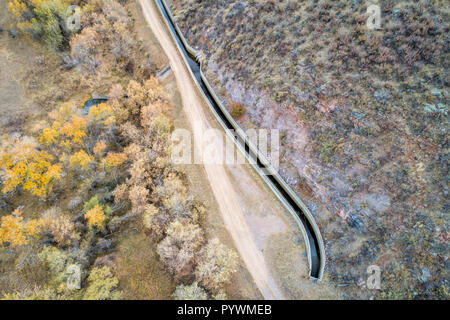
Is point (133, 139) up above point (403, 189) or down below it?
above

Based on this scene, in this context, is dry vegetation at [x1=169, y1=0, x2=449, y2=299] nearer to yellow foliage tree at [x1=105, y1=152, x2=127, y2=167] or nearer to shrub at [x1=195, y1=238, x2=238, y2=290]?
shrub at [x1=195, y1=238, x2=238, y2=290]

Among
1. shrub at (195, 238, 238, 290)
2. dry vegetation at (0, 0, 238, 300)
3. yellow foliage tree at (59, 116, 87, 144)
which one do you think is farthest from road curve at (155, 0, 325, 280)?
yellow foliage tree at (59, 116, 87, 144)

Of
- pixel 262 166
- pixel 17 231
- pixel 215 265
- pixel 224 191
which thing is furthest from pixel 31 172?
pixel 262 166

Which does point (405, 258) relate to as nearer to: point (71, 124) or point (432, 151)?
point (432, 151)

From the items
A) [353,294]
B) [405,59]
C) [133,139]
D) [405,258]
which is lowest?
[353,294]

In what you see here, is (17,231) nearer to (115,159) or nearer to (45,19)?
(115,159)

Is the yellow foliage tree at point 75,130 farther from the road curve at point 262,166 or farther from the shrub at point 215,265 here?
the shrub at point 215,265

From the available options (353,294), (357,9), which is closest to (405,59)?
(357,9)
